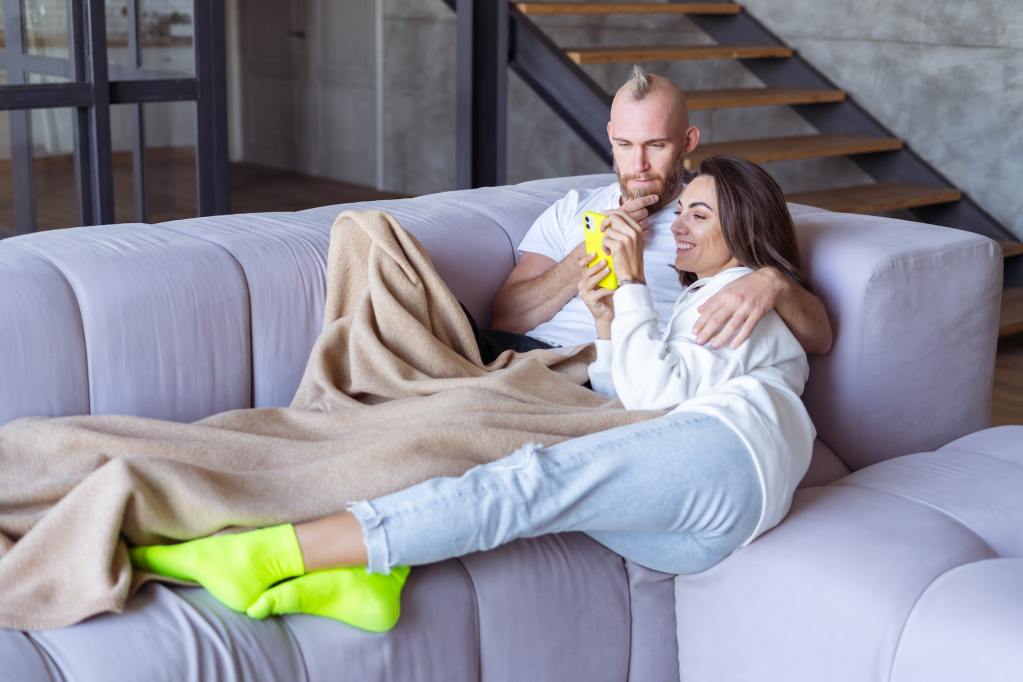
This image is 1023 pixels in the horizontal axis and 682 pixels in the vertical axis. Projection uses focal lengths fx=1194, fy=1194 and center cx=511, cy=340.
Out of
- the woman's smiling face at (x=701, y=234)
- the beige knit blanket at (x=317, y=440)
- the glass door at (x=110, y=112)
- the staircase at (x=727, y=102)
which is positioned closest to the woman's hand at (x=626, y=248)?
the woman's smiling face at (x=701, y=234)

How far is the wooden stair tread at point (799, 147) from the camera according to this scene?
14.6ft

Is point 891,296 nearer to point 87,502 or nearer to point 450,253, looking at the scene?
point 450,253

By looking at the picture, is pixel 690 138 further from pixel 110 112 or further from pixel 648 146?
pixel 110 112

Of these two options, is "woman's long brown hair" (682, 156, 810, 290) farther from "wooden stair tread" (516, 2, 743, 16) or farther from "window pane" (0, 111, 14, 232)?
"window pane" (0, 111, 14, 232)

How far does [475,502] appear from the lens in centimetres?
165

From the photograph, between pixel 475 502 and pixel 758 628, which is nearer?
pixel 475 502

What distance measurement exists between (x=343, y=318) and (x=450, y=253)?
368 millimetres

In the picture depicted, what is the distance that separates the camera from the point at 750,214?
2115 millimetres

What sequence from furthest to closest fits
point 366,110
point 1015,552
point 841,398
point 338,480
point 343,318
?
point 366,110 → point 841,398 → point 343,318 → point 1015,552 → point 338,480

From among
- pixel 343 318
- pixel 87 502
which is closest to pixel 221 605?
pixel 87 502

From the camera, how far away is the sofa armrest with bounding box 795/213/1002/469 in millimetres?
2303

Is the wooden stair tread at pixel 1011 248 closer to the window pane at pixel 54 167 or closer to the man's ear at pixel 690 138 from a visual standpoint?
the man's ear at pixel 690 138

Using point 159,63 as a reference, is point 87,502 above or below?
below

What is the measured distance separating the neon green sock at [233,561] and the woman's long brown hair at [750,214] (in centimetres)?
97
